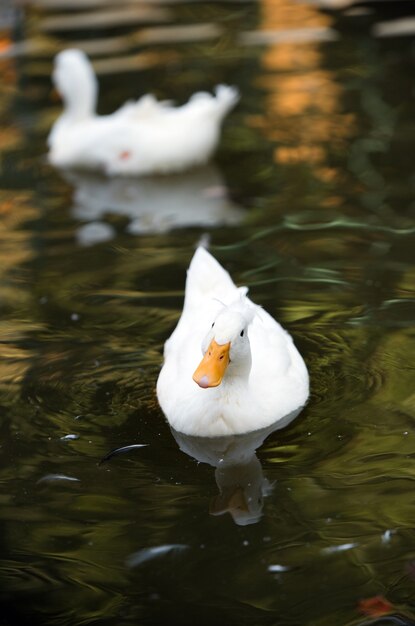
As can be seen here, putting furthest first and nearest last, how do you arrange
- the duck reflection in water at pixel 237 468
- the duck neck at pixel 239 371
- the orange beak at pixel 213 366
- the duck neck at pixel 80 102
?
the duck neck at pixel 80 102 < the duck neck at pixel 239 371 < the orange beak at pixel 213 366 < the duck reflection in water at pixel 237 468

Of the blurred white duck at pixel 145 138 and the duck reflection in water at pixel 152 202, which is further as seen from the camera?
the blurred white duck at pixel 145 138

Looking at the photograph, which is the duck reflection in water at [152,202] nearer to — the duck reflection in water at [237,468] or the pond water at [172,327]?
the pond water at [172,327]

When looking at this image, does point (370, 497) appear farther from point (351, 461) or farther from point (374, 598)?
point (374, 598)

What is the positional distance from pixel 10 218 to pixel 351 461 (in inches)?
156

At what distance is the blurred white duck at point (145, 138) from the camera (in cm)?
941

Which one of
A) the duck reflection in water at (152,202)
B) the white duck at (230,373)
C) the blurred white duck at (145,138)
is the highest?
the white duck at (230,373)

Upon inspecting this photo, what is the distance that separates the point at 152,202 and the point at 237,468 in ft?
12.5

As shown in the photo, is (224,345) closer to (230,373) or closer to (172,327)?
(230,373)

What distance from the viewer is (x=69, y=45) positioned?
12891 millimetres

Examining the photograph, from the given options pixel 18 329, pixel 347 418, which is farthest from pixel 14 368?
pixel 347 418

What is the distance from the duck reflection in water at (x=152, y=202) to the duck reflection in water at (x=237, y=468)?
2795 millimetres

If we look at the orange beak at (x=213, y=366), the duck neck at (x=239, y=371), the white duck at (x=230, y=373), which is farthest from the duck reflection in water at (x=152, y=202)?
the orange beak at (x=213, y=366)

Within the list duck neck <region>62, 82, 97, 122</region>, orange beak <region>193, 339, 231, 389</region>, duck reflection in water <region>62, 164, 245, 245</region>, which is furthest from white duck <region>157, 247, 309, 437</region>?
duck neck <region>62, 82, 97, 122</region>

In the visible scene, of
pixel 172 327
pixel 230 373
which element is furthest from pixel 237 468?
pixel 172 327
